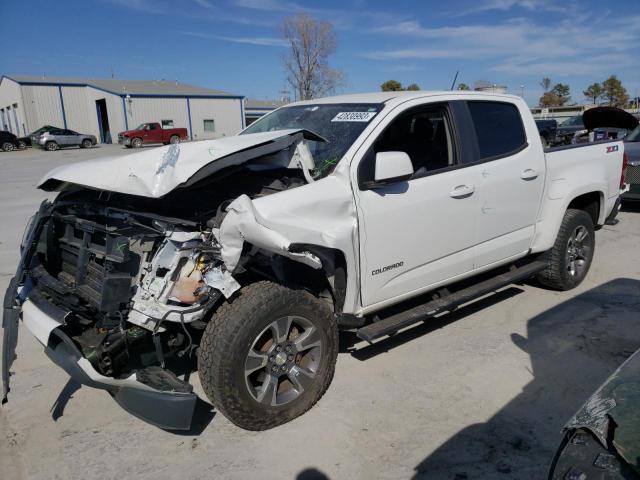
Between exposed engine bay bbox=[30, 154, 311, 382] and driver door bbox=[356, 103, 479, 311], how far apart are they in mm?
574

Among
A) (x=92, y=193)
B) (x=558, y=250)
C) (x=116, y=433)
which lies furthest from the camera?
(x=558, y=250)

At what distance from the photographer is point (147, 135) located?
35.8 metres

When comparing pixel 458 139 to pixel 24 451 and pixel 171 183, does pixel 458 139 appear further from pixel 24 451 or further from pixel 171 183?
pixel 24 451

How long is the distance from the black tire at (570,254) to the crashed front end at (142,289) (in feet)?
9.88

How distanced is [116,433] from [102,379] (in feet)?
2.13

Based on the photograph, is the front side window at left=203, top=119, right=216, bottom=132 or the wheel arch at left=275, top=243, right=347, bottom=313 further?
the front side window at left=203, top=119, right=216, bottom=132

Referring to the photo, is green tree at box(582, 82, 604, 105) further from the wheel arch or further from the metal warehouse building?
the wheel arch

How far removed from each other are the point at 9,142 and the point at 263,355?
130 ft

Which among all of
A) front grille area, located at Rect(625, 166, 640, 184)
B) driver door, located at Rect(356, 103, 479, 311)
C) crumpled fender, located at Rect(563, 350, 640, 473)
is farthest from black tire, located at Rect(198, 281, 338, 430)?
front grille area, located at Rect(625, 166, 640, 184)

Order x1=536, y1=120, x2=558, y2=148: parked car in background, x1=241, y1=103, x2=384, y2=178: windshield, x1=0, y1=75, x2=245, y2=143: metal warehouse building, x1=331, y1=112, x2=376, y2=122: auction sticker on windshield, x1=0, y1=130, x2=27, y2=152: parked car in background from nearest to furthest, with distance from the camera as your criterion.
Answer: x1=241, y1=103, x2=384, y2=178: windshield < x1=331, y1=112, x2=376, y2=122: auction sticker on windshield < x1=536, y1=120, x2=558, y2=148: parked car in background < x1=0, y1=130, x2=27, y2=152: parked car in background < x1=0, y1=75, x2=245, y2=143: metal warehouse building

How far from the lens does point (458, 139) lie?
405cm

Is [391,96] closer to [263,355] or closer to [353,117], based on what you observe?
[353,117]

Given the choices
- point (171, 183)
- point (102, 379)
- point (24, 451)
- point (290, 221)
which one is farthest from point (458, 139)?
point (24, 451)

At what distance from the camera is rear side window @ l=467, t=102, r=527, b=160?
13.9 feet
